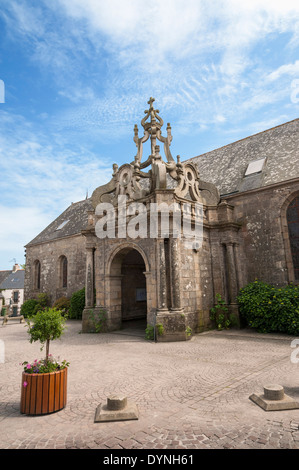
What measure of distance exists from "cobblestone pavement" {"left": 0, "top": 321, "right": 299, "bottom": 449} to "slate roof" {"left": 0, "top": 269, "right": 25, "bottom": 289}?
33.7 metres

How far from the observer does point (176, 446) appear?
127 inches

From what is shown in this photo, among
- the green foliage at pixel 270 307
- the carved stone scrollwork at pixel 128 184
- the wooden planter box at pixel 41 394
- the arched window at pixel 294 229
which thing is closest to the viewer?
the wooden planter box at pixel 41 394

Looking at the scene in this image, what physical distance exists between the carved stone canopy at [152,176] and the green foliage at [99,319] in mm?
4995

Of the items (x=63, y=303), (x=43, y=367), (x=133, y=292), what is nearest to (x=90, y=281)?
(x=133, y=292)

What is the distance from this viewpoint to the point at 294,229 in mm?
11773

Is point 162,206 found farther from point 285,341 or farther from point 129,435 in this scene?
point 129,435

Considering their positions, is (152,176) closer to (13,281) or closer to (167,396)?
(167,396)

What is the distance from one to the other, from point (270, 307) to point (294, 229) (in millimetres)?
3494

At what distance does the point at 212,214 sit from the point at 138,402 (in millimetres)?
9646

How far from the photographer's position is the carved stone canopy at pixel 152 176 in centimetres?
1183

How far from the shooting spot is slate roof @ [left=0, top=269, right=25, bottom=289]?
129 ft

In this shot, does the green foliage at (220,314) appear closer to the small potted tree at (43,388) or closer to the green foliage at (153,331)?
the green foliage at (153,331)

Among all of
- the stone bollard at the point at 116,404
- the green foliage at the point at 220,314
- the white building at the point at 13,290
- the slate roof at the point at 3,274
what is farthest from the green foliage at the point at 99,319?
the slate roof at the point at 3,274

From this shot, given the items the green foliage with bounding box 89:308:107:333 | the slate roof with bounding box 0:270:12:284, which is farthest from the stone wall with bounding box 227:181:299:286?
the slate roof with bounding box 0:270:12:284
